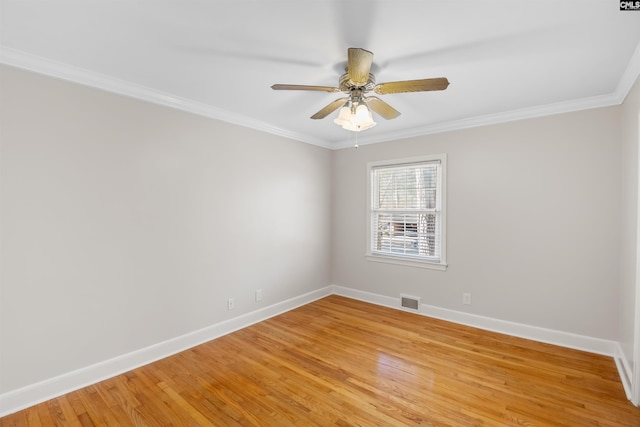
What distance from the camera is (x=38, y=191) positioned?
2121 mm

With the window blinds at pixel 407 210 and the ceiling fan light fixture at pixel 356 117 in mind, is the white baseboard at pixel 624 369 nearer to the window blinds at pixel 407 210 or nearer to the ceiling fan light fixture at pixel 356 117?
the window blinds at pixel 407 210

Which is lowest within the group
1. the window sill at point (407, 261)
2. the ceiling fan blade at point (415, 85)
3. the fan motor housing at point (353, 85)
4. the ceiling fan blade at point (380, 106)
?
the window sill at point (407, 261)

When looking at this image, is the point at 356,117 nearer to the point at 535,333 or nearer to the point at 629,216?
the point at 629,216

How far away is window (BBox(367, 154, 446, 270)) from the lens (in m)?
3.79

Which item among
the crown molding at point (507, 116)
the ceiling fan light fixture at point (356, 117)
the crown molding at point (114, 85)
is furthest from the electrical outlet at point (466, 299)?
the crown molding at point (114, 85)

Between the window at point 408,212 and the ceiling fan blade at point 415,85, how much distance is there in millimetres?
1990

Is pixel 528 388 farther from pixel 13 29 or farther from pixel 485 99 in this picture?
pixel 13 29

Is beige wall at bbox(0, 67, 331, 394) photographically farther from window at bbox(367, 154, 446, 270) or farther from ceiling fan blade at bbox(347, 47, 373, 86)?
ceiling fan blade at bbox(347, 47, 373, 86)

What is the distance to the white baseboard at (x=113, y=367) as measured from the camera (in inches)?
80.4

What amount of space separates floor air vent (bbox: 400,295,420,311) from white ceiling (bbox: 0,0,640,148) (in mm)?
2494

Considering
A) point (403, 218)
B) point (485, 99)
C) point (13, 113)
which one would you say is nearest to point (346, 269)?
point (403, 218)

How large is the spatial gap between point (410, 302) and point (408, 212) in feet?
4.05

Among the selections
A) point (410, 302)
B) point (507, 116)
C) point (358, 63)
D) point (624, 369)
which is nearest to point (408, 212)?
point (410, 302)

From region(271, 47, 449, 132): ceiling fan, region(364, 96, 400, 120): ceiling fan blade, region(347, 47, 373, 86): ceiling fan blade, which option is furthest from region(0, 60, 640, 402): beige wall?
region(347, 47, 373, 86): ceiling fan blade
